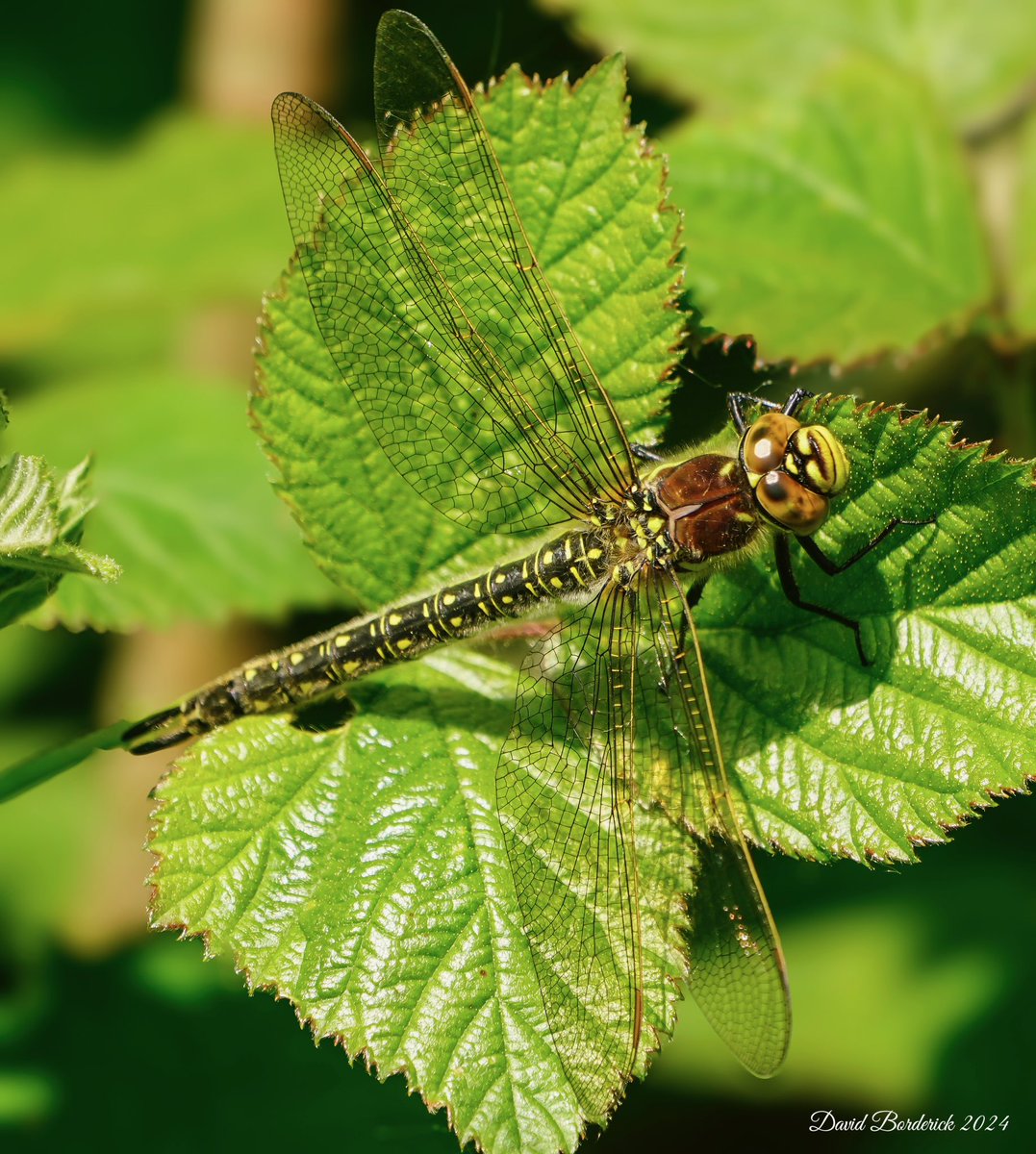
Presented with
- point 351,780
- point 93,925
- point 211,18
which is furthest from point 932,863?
point 211,18

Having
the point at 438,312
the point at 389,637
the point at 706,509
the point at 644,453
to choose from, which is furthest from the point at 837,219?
the point at 389,637

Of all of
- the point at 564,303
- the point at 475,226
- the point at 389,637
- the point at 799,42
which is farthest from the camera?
the point at 799,42

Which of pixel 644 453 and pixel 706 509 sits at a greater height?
pixel 644 453

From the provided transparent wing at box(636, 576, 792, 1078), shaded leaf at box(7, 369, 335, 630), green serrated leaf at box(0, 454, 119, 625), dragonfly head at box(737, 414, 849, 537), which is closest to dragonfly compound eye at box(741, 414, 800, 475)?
dragonfly head at box(737, 414, 849, 537)

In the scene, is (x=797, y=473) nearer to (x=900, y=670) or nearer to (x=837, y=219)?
(x=900, y=670)

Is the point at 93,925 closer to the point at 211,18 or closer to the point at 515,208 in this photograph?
the point at 515,208
